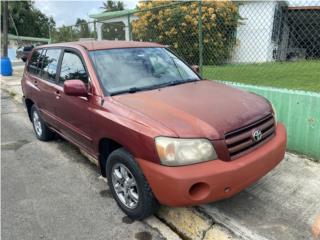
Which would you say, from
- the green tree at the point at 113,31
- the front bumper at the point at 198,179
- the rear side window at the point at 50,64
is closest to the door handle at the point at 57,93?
the rear side window at the point at 50,64

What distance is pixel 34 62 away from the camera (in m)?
5.80

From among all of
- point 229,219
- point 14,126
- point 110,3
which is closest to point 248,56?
point 14,126

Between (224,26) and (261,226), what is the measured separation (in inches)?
301

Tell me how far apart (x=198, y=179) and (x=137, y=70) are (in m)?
1.72

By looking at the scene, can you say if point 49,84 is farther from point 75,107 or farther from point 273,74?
point 273,74

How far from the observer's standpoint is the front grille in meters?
2.90

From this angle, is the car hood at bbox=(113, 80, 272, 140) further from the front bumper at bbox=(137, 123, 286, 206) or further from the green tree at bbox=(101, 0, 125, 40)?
the green tree at bbox=(101, 0, 125, 40)

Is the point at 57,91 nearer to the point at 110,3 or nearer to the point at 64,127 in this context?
the point at 64,127

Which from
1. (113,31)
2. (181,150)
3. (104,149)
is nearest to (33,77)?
(104,149)

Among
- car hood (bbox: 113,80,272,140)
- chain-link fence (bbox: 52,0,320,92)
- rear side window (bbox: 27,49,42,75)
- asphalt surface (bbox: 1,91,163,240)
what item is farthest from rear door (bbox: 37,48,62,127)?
chain-link fence (bbox: 52,0,320,92)

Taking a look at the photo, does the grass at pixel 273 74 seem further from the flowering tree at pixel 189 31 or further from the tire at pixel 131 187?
the tire at pixel 131 187

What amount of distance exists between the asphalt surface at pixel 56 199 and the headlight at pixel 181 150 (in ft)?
2.82

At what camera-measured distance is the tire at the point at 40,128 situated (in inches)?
225

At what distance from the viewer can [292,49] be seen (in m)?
9.04
